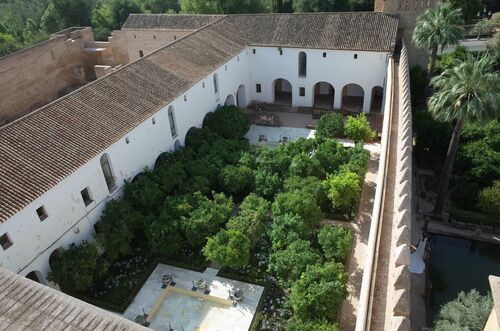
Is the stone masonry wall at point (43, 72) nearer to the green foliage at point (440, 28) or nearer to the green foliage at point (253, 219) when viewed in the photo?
the green foliage at point (253, 219)

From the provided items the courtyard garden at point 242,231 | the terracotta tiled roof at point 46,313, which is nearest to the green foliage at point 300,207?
the courtyard garden at point 242,231

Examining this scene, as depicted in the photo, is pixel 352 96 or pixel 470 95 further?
pixel 352 96

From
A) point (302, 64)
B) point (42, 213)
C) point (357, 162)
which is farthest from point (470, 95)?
point (42, 213)

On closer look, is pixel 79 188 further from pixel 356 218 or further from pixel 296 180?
pixel 356 218

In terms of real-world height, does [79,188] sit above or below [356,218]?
above

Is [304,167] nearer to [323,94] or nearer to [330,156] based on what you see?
[330,156]

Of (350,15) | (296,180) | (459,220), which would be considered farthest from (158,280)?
(350,15)
